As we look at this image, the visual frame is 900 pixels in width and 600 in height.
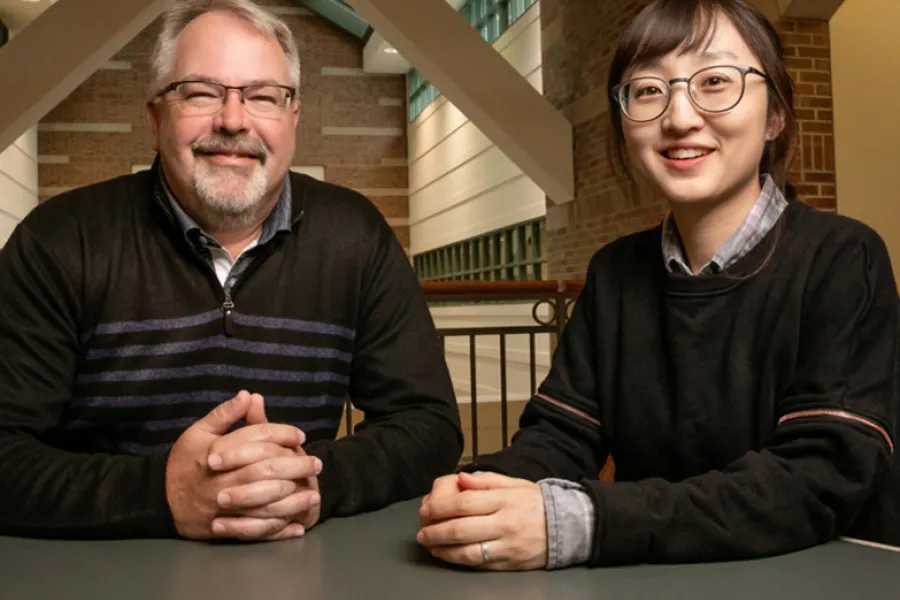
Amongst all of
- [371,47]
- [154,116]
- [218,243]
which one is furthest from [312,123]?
[218,243]

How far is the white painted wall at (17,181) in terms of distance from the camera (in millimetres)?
11766

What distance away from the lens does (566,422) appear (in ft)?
4.21

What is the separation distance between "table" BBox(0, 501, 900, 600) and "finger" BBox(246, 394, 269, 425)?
188mm

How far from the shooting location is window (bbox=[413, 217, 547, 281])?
9.18m

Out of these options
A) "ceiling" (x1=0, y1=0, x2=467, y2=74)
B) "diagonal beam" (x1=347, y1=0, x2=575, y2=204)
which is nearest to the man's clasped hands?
"diagonal beam" (x1=347, y1=0, x2=575, y2=204)

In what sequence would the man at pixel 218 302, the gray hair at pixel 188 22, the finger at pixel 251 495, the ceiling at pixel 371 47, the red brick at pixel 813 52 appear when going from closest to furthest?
the finger at pixel 251 495 → the man at pixel 218 302 → the gray hair at pixel 188 22 → the red brick at pixel 813 52 → the ceiling at pixel 371 47

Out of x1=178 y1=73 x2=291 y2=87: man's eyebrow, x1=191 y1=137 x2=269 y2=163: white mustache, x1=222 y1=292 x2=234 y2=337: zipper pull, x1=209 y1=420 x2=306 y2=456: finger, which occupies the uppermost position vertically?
x1=178 y1=73 x2=291 y2=87: man's eyebrow

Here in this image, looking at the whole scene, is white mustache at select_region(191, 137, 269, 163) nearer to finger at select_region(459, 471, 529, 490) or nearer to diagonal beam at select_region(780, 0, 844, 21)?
finger at select_region(459, 471, 529, 490)

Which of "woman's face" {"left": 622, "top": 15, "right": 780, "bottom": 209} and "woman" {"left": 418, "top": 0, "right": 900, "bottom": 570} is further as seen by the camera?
"woman's face" {"left": 622, "top": 15, "right": 780, "bottom": 209}

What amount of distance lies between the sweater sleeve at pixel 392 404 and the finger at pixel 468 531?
0.34 metres

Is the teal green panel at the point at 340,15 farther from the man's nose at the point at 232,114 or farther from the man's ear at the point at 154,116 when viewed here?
the man's nose at the point at 232,114

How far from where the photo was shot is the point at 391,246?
1659 millimetres

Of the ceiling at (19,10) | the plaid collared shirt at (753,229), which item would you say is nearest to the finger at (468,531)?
the plaid collared shirt at (753,229)

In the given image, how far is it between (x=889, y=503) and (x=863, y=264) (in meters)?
0.32
